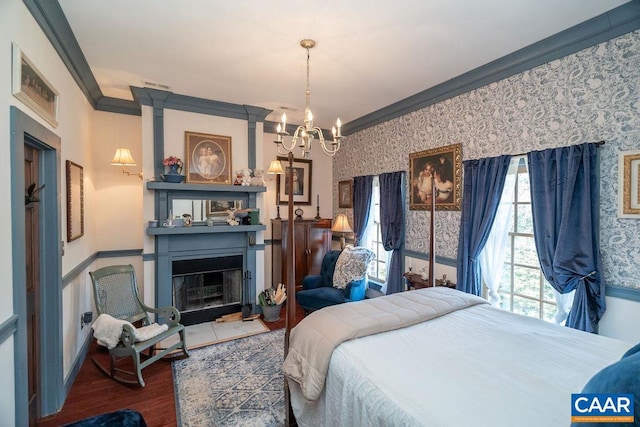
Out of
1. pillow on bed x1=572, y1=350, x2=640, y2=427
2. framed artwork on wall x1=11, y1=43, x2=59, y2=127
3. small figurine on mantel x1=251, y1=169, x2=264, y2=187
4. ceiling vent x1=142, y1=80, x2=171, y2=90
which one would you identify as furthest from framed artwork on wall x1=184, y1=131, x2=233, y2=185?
pillow on bed x1=572, y1=350, x2=640, y2=427

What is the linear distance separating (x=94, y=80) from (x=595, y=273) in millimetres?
5045

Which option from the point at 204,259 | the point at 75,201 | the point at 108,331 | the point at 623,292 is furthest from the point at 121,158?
the point at 623,292

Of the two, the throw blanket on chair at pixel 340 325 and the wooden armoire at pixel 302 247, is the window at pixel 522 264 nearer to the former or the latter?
the throw blanket on chair at pixel 340 325

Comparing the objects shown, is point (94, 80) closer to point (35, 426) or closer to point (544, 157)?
point (35, 426)

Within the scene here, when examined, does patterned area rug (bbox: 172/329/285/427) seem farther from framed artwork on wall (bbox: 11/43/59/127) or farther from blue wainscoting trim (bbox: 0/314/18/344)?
framed artwork on wall (bbox: 11/43/59/127)

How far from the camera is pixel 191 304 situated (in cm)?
397

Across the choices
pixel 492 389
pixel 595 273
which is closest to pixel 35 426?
pixel 492 389

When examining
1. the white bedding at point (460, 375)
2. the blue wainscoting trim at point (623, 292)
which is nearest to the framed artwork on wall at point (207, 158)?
the white bedding at point (460, 375)

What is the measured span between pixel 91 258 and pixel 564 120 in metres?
5.00

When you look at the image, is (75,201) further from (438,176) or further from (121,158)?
(438,176)

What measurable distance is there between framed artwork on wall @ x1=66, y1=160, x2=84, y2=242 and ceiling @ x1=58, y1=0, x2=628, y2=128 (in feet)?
3.55

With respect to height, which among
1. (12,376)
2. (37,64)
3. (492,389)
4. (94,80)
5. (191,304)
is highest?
(94,80)

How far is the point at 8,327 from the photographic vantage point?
4.99ft

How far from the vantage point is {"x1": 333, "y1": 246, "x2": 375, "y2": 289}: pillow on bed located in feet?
12.3
